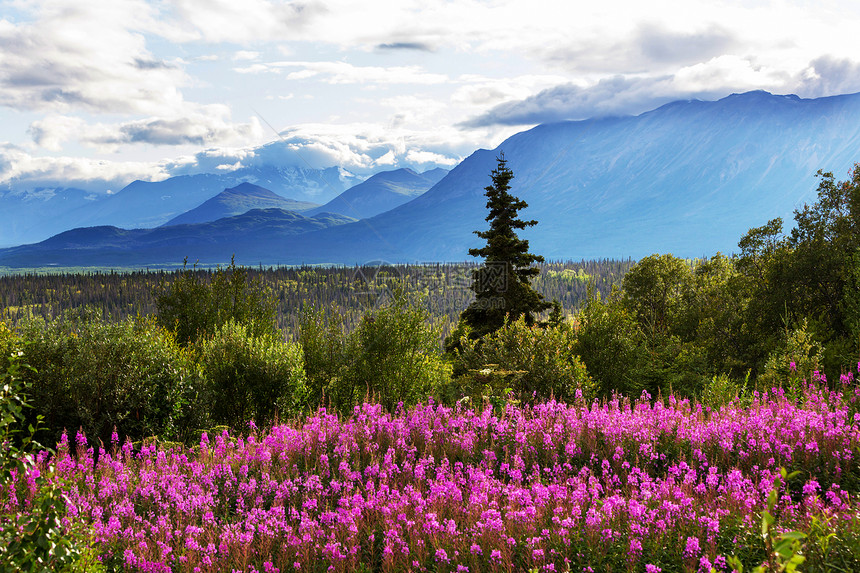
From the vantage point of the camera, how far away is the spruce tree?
29062 millimetres

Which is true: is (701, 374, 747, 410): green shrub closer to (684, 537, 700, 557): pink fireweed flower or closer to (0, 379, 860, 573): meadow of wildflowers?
(0, 379, 860, 573): meadow of wildflowers

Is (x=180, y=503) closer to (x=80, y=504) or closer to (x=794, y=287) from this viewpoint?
(x=80, y=504)

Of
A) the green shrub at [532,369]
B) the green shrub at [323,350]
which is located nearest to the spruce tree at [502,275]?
the green shrub at [323,350]

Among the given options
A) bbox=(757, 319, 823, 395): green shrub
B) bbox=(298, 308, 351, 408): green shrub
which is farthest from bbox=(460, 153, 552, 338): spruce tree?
bbox=(757, 319, 823, 395): green shrub

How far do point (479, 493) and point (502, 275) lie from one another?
2289 cm

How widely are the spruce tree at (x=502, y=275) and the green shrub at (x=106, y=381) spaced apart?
16.9 m

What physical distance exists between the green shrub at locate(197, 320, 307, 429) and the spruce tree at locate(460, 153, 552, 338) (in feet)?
45.0

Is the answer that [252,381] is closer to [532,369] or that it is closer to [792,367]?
[532,369]

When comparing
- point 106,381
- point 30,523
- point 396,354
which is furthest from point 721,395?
point 106,381

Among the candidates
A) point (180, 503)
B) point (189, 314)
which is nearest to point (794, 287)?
point (180, 503)

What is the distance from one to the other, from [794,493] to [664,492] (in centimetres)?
186

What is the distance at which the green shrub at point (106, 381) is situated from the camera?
12773mm

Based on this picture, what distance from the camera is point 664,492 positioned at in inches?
→ 251

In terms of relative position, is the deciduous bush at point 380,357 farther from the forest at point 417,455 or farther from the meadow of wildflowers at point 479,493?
the meadow of wildflowers at point 479,493
